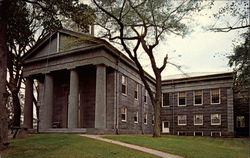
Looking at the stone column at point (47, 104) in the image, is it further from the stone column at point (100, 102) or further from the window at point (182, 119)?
the window at point (182, 119)

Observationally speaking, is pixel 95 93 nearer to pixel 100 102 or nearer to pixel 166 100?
pixel 100 102

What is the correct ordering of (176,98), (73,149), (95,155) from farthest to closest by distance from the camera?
(176,98), (73,149), (95,155)

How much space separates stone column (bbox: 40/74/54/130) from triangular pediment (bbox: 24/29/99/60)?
233 cm

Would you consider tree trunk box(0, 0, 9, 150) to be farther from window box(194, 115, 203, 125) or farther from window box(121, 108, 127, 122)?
window box(194, 115, 203, 125)

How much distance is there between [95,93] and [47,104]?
4.21 meters

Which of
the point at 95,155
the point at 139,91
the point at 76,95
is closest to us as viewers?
the point at 95,155

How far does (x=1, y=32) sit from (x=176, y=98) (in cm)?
2764

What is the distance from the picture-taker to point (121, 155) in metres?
11.4

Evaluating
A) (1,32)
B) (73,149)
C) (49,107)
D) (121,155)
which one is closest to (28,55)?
(49,107)

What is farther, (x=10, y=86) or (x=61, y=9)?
(x=10, y=86)

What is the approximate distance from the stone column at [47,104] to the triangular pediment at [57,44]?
2.33 m

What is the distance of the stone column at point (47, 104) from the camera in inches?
989

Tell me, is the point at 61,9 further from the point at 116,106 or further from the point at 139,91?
the point at 139,91

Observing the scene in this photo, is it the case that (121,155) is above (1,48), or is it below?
below
